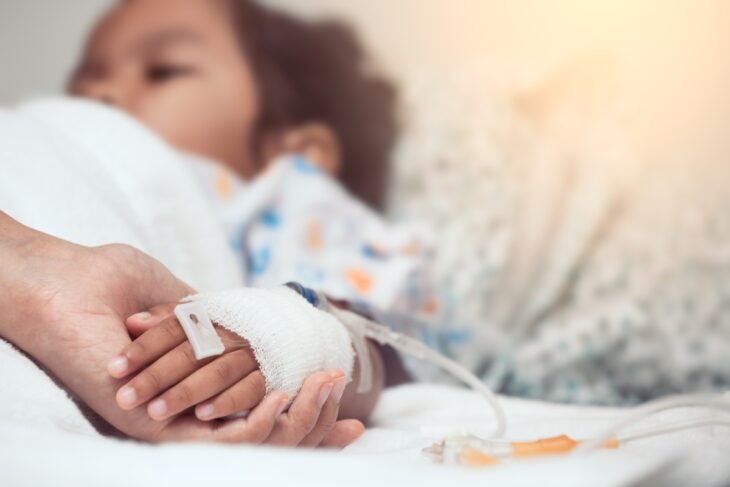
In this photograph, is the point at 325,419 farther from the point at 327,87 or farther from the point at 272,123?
the point at 327,87

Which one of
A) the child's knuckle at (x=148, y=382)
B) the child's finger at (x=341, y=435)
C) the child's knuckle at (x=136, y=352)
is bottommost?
the child's finger at (x=341, y=435)

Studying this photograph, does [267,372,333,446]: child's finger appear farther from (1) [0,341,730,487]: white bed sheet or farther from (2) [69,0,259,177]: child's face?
(2) [69,0,259,177]: child's face

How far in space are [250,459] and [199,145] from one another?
86cm

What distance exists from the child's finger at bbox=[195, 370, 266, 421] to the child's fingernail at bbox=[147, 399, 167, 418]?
2cm

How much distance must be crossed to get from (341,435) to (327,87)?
1.01 meters

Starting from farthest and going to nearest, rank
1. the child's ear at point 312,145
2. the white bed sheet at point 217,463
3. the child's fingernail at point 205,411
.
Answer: the child's ear at point 312,145 → the child's fingernail at point 205,411 → the white bed sheet at point 217,463

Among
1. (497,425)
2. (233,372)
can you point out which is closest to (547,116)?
(497,425)

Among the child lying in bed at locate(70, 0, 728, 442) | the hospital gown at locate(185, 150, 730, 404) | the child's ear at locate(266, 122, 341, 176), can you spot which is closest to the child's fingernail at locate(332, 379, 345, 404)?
→ the child lying in bed at locate(70, 0, 728, 442)

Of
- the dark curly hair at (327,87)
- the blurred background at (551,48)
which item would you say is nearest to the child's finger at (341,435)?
the blurred background at (551,48)

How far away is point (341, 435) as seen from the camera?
53 centimetres

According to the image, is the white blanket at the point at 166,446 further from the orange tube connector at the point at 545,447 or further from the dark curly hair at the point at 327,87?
the dark curly hair at the point at 327,87

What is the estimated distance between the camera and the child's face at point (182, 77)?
3.75ft

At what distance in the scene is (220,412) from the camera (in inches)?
17.5

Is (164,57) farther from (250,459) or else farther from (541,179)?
(250,459)
